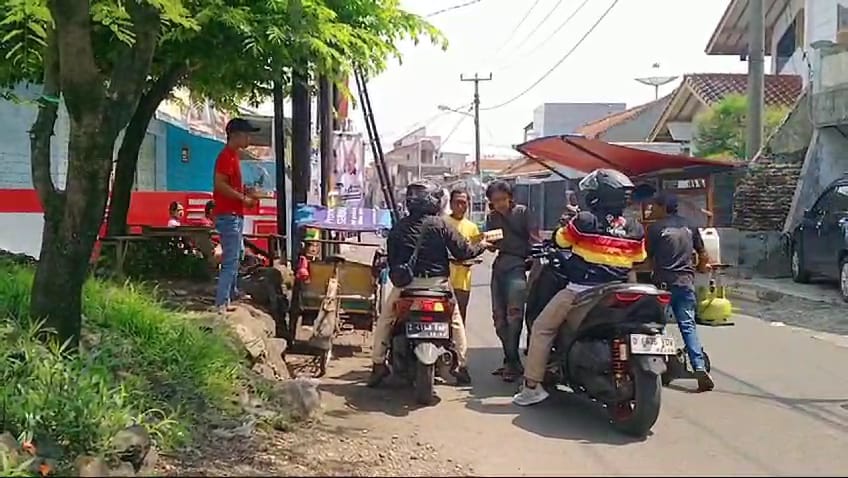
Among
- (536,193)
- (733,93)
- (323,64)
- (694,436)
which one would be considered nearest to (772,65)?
(733,93)

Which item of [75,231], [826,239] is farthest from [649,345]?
[826,239]

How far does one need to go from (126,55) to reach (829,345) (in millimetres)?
8127

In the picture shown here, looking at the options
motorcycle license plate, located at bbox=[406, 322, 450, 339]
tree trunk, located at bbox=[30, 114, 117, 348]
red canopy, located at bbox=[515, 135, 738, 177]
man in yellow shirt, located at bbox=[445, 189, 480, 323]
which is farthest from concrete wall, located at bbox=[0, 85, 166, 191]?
motorcycle license plate, located at bbox=[406, 322, 450, 339]

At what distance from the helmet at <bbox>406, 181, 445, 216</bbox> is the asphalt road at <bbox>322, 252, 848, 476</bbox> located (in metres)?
1.48

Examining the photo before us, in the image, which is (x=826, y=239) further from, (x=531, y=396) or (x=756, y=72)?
(x=531, y=396)

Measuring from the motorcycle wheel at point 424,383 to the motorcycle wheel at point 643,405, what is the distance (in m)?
1.56

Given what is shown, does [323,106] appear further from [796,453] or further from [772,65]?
[772,65]

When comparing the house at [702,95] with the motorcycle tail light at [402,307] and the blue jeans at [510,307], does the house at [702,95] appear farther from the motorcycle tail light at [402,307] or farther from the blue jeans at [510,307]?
the motorcycle tail light at [402,307]

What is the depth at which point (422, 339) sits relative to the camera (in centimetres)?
759

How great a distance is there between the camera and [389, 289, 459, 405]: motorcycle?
298 inches

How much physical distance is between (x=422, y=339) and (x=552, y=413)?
1.12 metres

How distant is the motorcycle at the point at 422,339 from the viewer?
24.8 ft

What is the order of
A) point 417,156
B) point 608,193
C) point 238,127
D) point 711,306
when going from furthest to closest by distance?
1. point 417,156
2. point 711,306
3. point 238,127
4. point 608,193

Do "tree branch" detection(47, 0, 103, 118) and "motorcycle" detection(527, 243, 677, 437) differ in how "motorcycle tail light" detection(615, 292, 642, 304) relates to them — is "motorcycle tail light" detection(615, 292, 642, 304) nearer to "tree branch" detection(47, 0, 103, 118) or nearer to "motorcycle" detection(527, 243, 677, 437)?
"motorcycle" detection(527, 243, 677, 437)
